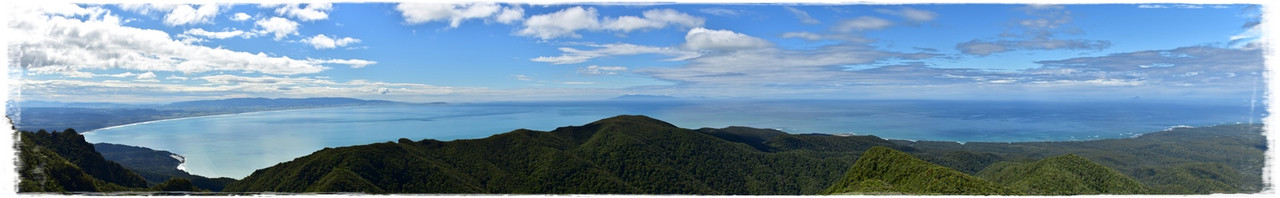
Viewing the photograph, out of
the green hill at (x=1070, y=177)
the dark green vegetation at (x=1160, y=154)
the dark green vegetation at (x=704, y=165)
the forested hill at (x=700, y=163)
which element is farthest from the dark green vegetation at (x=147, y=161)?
the green hill at (x=1070, y=177)

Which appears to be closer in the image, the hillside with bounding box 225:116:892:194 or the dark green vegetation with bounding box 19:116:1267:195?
the dark green vegetation with bounding box 19:116:1267:195

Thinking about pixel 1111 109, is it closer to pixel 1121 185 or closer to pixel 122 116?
pixel 1121 185

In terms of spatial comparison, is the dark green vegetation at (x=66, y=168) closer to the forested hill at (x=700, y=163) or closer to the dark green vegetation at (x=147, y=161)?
the dark green vegetation at (x=147, y=161)

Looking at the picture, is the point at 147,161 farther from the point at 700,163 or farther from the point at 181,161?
the point at 700,163

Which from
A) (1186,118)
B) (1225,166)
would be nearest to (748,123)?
(1186,118)

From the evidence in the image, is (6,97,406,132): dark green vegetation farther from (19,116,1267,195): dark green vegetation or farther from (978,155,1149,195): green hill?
(978,155,1149,195): green hill

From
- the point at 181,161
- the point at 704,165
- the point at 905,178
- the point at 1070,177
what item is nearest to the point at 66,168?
the point at 181,161

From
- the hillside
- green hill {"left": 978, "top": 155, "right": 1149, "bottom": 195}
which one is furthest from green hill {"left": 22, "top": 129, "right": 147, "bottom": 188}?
green hill {"left": 978, "top": 155, "right": 1149, "bottom": 195}
